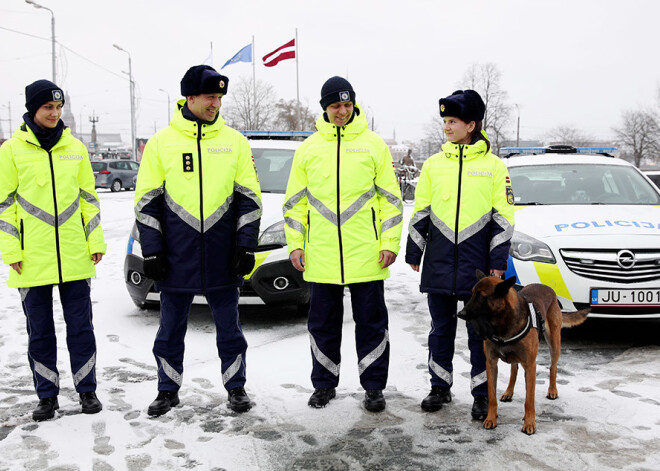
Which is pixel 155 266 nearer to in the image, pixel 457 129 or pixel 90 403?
pixel 90 403

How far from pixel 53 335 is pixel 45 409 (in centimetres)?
44

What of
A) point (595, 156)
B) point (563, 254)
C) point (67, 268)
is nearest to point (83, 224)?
point (67, 268)

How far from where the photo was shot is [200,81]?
145 inches

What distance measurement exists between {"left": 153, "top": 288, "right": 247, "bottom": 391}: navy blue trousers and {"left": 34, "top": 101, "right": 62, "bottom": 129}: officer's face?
117cm

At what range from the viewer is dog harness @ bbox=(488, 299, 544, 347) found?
3422mm

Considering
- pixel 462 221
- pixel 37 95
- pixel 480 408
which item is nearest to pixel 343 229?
pixel 462 221

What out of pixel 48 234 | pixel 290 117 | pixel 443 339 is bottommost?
pixel 443 339

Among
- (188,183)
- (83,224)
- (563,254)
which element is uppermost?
(188,183)

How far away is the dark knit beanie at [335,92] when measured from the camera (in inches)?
147

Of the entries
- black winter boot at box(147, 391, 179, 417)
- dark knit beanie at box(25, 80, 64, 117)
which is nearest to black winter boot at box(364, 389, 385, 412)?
black winter boot at box(147, 391, 179, 417)

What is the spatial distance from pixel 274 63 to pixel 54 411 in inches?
863

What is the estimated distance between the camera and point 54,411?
12.3 ft

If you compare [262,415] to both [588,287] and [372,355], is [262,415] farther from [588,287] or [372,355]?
[588,287]

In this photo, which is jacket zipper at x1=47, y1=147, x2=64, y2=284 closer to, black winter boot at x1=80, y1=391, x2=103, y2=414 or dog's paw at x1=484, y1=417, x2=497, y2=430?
black winter boot at x1=80, y1=391, x2=103, y2=414
